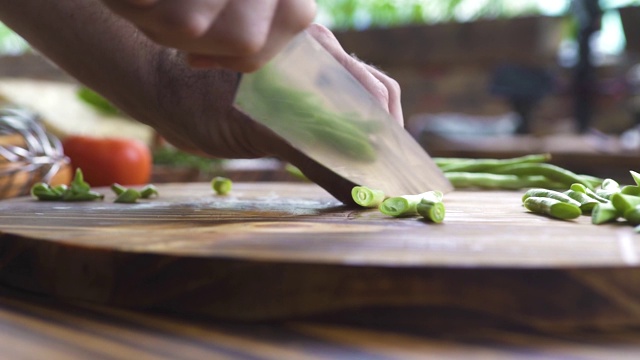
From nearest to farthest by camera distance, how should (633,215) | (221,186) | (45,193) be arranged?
(633,215)
(45,193)
(221,186)

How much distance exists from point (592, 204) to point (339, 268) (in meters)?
0.53

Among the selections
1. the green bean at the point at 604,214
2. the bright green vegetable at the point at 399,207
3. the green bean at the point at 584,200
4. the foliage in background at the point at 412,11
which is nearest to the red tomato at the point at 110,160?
the bright green vegetable at the point at 399,207

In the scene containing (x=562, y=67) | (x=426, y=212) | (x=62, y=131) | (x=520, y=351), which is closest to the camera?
(x=520, y=351)

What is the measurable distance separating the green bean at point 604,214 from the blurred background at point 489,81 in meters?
1.37

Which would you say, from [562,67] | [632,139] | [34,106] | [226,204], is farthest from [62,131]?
[562,67]

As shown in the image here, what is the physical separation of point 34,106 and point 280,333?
2.55 meters

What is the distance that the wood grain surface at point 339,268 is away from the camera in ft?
2.24

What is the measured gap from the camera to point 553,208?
3.43 feet

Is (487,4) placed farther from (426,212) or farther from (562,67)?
(426,212)

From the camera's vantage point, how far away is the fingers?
3.65 feet

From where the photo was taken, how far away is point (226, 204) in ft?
4.26

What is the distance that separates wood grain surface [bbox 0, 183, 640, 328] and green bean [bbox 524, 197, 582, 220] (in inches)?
1.4

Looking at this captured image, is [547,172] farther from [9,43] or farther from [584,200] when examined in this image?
[9,43]

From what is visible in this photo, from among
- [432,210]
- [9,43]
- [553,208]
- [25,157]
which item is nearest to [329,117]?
[432,210]
